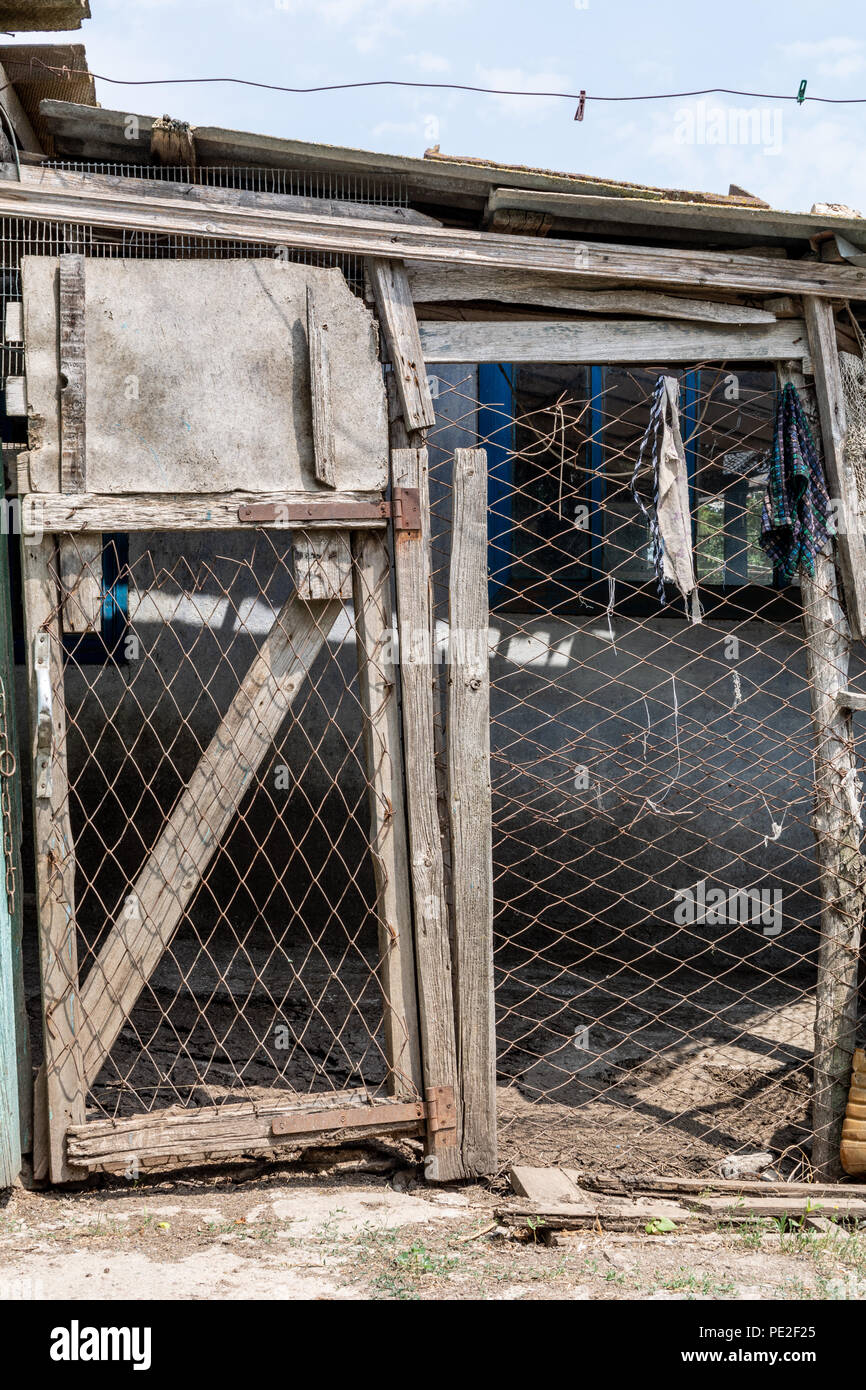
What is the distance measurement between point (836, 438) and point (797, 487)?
0.78ft

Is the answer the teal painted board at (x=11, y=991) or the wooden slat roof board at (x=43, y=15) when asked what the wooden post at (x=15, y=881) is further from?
the wooden slat roof board at (x=43, y=15)

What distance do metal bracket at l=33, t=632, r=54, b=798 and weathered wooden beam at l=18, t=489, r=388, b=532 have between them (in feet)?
1.32

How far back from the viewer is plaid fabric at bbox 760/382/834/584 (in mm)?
4500

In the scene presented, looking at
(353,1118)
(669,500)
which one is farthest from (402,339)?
(353,1118)

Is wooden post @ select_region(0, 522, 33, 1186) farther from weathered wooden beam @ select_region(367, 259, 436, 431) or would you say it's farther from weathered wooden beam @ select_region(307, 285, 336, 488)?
weathered wooden beam @ select_region(367, 259, 436, 431)

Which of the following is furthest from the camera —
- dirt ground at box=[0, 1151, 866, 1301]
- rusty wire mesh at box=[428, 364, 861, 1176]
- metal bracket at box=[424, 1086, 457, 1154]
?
rusty wire mesh at box=[428, 364, 861, 1176]

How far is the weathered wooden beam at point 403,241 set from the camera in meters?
3.89

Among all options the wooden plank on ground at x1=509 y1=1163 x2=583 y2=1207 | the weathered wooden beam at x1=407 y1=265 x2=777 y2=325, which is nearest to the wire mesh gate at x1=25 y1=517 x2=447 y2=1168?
the wooden plank on ground at x1=509 y1=1163 x2=583 y2=1207

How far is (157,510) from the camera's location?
391 cm

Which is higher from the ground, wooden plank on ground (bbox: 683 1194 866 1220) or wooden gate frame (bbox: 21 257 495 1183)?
wooden gate frame (bbox: 21 257 495 1183)

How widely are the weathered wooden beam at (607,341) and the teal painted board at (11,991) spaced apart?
5.83ft

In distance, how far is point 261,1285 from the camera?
3.31 metres

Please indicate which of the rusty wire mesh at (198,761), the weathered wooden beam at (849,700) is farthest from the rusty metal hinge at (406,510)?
the rusty wire mesh at (198,761)

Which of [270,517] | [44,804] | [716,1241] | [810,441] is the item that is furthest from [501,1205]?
[810,441]
